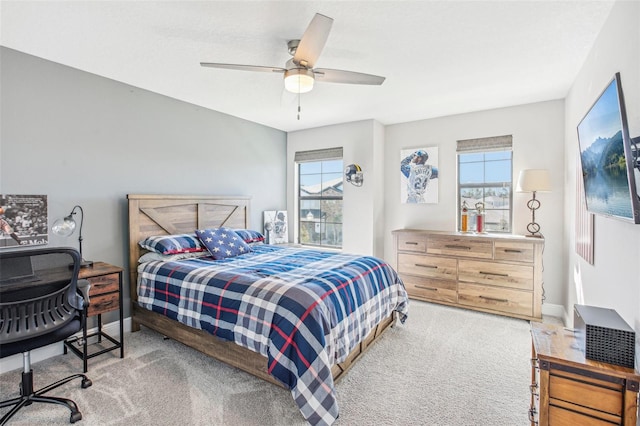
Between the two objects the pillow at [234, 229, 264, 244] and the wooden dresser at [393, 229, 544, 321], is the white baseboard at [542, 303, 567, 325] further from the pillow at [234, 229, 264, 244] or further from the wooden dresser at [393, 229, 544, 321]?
the pillow at [234, 229, 264, 244]

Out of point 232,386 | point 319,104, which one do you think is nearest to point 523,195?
point 319,104

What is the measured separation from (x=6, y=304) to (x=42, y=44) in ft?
6.60

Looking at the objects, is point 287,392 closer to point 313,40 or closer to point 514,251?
point 313,40

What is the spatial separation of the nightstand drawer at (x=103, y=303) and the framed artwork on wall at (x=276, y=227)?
247 cm

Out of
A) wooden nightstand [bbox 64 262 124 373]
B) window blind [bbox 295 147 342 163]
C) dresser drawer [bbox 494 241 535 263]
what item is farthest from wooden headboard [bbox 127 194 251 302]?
dresser drawer [bbox 494 241 535 263]

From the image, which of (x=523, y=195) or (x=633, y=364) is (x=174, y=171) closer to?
(x=633, y=364)

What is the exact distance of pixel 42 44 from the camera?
2.40 m

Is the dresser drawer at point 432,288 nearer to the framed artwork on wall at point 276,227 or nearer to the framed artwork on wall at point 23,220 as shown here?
the framed artwork on wall at point 276,227

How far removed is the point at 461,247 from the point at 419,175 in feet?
4.22

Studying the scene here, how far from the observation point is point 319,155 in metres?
5.07

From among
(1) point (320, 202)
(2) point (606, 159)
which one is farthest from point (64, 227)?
(2) point (606, 159)

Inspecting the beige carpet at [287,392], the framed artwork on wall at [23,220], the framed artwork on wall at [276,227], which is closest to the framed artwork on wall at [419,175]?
the framed artwork on wall at [276,227]

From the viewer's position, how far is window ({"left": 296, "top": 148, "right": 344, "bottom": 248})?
5.06 m

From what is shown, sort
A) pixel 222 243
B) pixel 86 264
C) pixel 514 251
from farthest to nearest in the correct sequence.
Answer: pixel 514 251, pixel 222 243, pixel 86 264
